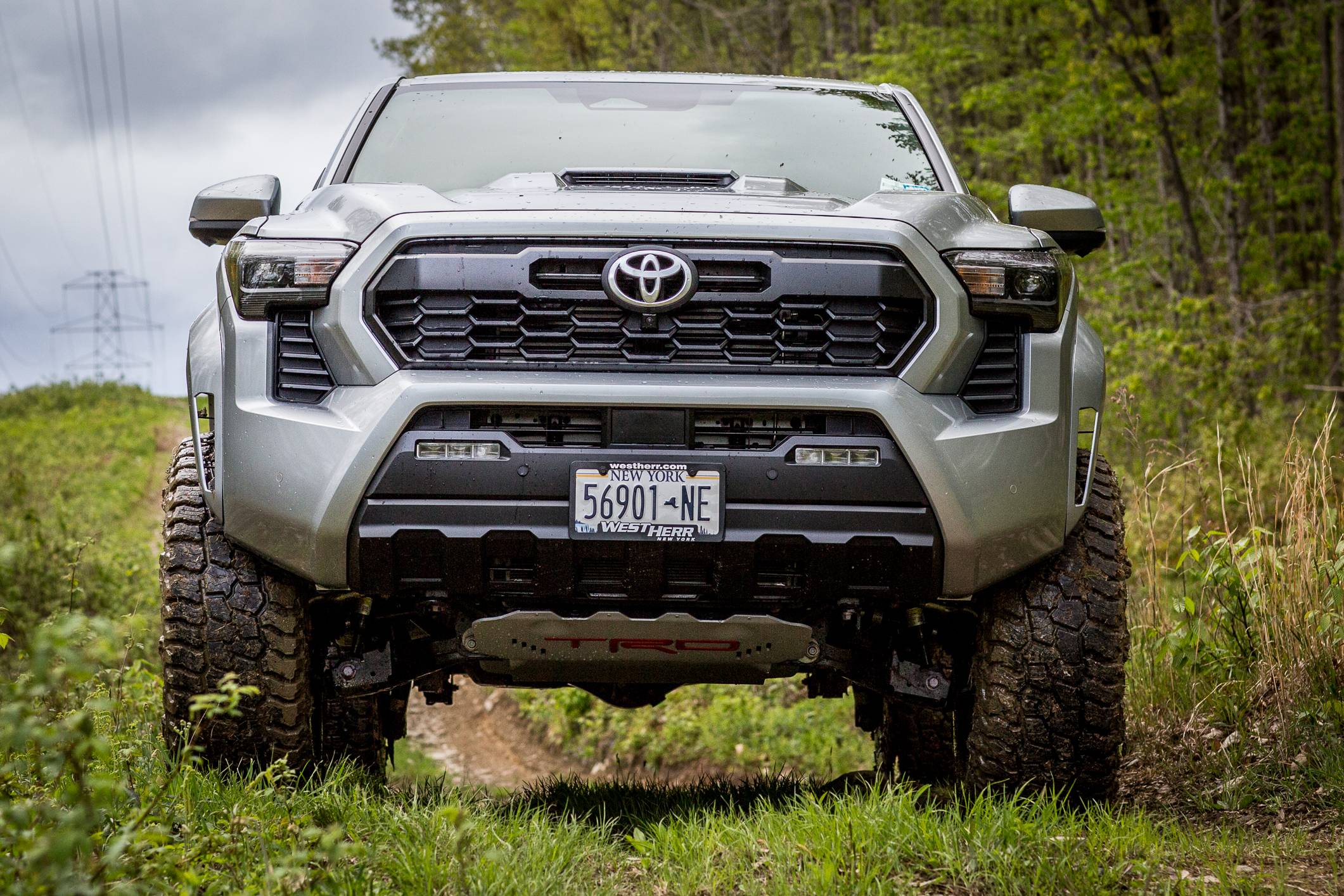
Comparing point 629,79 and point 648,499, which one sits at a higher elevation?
point 629,79

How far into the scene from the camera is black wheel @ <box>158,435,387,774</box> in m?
2.95

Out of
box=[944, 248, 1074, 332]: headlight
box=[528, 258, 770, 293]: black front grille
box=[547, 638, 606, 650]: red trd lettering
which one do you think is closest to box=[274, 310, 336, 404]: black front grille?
box=[528, 258, 770, 293]: black front grille

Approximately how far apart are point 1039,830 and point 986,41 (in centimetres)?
1632

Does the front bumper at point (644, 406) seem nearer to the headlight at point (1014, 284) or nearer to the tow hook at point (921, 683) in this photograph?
the headlight at point (1014, 284)

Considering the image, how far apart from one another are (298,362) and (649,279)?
85 cm

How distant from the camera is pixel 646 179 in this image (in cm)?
337

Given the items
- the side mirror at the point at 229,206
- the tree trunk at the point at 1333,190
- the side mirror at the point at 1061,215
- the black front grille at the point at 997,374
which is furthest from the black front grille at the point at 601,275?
the tree trunk at the point at 1333,190

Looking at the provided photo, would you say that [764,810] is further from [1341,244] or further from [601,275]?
Answer: [1341,244]

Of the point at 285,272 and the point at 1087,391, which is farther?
the point at 1087,391

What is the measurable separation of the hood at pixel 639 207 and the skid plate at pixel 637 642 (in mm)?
934

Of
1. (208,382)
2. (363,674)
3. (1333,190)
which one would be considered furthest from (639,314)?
(1333,190)

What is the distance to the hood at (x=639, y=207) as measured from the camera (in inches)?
114

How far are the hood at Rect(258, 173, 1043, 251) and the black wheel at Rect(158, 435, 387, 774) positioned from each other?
656 mm

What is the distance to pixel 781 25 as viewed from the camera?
60.2 feet
